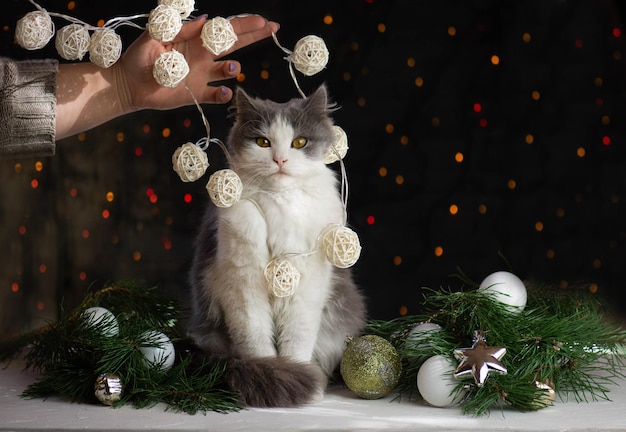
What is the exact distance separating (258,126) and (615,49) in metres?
0.97

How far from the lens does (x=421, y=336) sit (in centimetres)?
126

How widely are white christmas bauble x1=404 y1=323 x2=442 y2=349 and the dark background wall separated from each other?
558mm

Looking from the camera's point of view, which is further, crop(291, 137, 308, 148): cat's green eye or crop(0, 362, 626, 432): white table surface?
crop(291, 137, 308, 148): cat's green eye

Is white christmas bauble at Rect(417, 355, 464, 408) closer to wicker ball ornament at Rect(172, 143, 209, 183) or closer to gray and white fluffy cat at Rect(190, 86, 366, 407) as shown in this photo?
gray and white fluffy cat at Rect(190, 86, 366, 407)

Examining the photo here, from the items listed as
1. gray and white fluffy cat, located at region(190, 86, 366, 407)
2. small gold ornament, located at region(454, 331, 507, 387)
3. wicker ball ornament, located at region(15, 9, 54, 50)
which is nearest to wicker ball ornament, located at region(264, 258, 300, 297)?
gray and white fluffy cat, located at region(190, 86, 366, 407)

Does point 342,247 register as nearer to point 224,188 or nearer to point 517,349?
point 224,188

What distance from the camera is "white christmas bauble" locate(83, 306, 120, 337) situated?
4.25 feet

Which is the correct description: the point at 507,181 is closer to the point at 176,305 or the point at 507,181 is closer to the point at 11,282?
the point at 176,305

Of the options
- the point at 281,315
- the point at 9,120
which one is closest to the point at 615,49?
the point at 281,315

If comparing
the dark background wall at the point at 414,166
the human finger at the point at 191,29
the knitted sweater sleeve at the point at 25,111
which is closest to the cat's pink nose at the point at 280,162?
the human finger at the point at 191,29

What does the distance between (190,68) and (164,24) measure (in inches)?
4.9

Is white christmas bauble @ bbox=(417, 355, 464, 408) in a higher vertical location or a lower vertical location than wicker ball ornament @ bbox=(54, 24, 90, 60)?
lower

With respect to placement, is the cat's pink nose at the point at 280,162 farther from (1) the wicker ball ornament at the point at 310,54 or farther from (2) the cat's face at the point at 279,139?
(1) the wicker ball ornament at the point at 310,54

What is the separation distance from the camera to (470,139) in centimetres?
183
